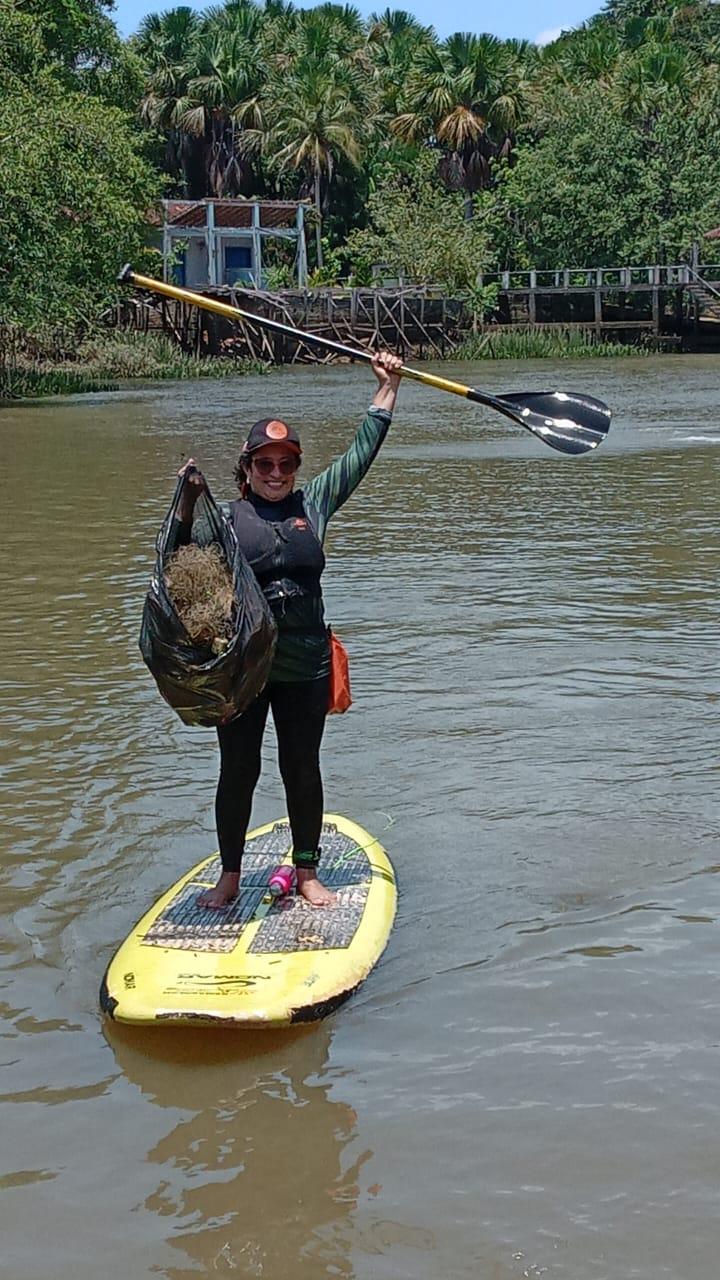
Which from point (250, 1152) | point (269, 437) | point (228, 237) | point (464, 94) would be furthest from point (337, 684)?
point (228, 237)

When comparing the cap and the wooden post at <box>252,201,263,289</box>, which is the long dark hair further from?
the wooden post at <box>252,201,263,289</box>

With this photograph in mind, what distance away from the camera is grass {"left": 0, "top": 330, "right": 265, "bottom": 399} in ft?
114

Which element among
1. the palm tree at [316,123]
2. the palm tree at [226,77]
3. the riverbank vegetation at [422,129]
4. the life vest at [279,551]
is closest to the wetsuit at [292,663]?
the life vest at [279,551]

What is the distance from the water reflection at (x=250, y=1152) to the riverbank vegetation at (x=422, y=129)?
4296 cm

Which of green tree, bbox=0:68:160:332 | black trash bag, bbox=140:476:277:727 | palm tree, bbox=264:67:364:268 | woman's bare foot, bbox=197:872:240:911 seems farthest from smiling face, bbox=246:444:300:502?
palm tree, bbox=264:67:364:268

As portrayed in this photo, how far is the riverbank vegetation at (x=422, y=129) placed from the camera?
2072 inches

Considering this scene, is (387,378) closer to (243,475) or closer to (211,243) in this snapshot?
(243,475)

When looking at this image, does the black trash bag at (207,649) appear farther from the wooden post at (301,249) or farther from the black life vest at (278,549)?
the wooden post at (301,249)

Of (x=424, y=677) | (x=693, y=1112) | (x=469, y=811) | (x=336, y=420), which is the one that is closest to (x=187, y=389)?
(x=336, y=420)

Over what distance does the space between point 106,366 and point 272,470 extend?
36.2 m

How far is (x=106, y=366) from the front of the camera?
132ft

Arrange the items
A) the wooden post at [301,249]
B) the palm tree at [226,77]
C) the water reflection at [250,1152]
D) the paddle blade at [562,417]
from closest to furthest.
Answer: the water reflection at [250,1152] < the paddle blade at [562,417] < the wooden post at [301,249] < the palm tree at [226,77]

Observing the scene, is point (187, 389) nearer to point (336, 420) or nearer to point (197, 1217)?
point (336, 420)

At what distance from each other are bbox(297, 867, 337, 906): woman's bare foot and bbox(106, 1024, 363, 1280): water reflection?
67 cm
